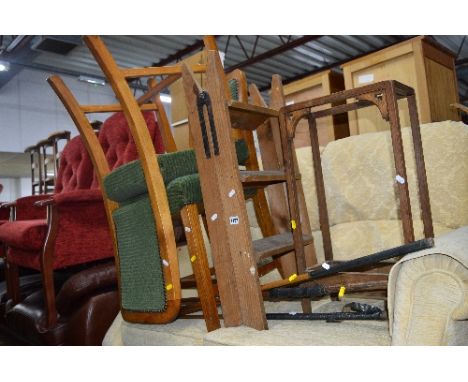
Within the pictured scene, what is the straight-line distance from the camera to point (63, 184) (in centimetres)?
258

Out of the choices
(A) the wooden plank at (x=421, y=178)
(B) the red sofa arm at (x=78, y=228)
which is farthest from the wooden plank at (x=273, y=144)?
(B) the red sofa arm at (x=78, y=228)

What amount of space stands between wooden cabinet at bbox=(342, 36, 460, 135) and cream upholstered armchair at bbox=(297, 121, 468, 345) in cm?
35

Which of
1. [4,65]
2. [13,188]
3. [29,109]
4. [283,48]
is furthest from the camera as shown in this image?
[29,109]

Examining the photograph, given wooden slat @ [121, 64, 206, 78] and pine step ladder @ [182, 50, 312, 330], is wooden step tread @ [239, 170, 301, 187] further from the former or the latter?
wooden slat @ [121, 64, 206, 78]

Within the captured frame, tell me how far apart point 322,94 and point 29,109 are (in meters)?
6.58

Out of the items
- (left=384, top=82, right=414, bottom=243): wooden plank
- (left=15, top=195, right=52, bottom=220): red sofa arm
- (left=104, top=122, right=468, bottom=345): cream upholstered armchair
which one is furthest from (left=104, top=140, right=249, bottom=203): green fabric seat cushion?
(left=15, top=195, right=52, bottom=220): red sofa arm

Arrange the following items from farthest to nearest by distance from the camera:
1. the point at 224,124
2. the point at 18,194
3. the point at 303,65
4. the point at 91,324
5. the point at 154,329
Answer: the point at 303,65, the point at 18,194, the point at 91,324, the point at 154,329, the point at 224,124

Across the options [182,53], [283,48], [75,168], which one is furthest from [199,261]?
[182,53]

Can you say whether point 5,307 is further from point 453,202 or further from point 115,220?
point 453,202

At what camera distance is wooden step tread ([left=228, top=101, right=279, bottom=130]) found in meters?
1.17

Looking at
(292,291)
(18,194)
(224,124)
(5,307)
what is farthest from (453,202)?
(18,194)

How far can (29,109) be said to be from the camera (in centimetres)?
736

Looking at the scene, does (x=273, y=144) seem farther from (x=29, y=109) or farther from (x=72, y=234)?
(x=29, y=109)

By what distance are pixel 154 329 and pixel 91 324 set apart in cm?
39
